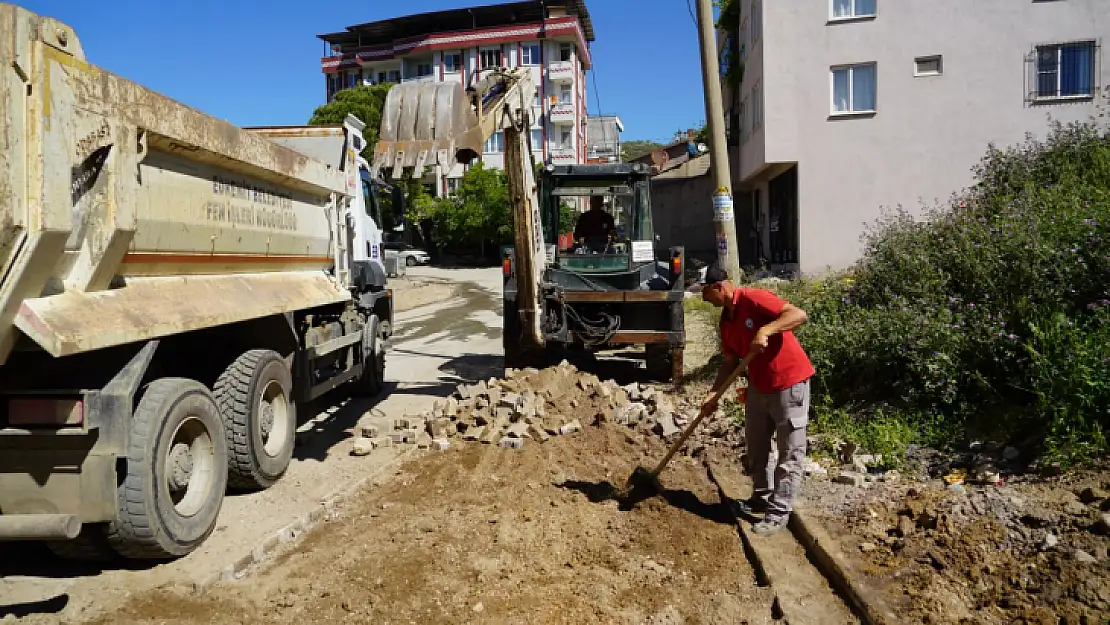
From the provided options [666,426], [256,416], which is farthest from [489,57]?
[256,416]

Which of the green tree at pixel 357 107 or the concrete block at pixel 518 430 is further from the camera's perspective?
the green tree at pixel 357 107

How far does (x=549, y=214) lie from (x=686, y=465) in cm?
493

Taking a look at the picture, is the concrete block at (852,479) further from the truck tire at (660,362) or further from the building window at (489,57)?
the building window at (489,57)

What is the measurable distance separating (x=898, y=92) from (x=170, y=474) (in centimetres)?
1862

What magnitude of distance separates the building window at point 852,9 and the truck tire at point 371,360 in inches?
582

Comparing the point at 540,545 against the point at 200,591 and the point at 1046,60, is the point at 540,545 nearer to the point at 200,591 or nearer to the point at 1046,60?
the point at 200,591

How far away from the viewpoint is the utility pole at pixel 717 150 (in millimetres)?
11844

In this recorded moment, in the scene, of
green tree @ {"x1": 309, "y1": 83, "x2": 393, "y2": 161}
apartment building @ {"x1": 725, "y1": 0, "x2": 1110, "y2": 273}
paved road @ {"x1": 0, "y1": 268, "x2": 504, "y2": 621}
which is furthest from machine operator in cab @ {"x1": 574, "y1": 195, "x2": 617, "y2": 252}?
green tree @ {"x1": 309, "y1": 83, "x2": 393, "y2": 161}

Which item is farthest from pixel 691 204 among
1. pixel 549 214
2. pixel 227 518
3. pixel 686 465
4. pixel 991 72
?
pixel 227 518

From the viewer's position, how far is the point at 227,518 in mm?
5309

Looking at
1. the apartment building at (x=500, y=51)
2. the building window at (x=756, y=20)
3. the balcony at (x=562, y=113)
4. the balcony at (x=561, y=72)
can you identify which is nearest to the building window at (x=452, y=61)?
the apartment building at (x=500, y=51)

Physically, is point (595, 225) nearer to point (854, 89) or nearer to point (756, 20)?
point (854, 89)

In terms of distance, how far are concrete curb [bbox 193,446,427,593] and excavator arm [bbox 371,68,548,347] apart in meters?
2.90

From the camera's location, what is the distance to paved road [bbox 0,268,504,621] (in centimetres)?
408
